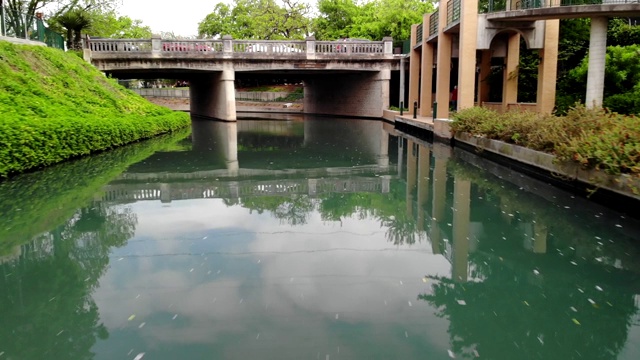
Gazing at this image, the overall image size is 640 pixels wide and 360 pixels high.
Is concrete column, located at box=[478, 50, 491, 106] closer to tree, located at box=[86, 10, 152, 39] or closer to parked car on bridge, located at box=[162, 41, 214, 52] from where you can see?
parked car on bridge, located at box=[162, 41, 214, 52]

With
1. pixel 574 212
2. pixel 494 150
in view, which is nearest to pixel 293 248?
pixel 574 212

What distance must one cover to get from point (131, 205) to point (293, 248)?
3.82m

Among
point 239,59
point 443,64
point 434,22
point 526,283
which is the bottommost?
point 526,283

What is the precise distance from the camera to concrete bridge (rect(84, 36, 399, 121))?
92.1 feet

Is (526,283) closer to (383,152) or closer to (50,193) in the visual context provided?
(50,193)

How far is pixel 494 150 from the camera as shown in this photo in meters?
13.7

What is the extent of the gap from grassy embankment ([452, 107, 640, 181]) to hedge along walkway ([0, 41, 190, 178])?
33.4ft

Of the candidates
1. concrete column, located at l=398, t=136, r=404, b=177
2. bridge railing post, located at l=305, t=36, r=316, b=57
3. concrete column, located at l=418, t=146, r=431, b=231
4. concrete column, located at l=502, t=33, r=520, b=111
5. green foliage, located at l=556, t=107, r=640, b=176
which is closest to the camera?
green foliage, located at l=556, t=107, r=640, b=176

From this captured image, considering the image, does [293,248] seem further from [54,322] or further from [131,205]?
[131,205]

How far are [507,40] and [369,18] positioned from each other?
19221mm

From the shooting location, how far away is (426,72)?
1048 inches

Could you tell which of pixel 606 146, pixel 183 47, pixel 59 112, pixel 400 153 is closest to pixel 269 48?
pixel 183 47

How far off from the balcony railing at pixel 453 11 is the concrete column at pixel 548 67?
326cm

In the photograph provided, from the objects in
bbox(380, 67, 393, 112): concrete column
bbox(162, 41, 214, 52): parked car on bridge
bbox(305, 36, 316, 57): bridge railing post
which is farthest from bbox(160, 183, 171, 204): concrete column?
bbox(380, 67, 393, 112): concrete column
